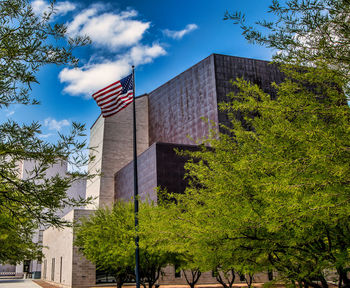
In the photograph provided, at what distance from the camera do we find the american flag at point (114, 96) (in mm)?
20531

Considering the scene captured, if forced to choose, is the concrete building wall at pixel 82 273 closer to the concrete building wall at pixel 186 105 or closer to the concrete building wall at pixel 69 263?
the concrete building wall at pixel 69 263

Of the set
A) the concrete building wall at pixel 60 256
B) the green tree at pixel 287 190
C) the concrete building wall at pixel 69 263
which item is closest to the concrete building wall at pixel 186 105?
the concrete building wall at pixel 69 263

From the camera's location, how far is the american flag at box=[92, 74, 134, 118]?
67.4 ft

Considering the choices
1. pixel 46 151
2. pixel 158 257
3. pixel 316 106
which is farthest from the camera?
pixel 158 257

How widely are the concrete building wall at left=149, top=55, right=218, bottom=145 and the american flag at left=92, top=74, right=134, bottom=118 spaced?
28.3 meters

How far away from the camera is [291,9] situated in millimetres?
5801

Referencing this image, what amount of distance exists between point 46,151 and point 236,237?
484 cm

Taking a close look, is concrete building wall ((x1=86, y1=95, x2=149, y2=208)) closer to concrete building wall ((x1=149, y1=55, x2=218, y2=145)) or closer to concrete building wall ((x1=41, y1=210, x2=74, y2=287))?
concrete building wall ((x1=149, y1=55, x2=218, y2=145))

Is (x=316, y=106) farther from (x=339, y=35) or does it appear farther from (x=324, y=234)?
(x=324, y=234)

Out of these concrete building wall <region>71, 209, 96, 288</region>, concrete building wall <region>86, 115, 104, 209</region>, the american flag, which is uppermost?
concrete building wall <region>86, 115, 104, 209</region>

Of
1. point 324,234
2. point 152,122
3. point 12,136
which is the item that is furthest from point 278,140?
point 152,122

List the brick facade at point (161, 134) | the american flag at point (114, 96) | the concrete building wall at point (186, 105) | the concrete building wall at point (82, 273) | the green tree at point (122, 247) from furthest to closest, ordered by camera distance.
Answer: the concrete building wall at point (186, 105) → the brick facade at point (161, 134) → the concrete building wall at point (82, 273) → the american flag at point (114, 96) → the green tree at point (122, 247)

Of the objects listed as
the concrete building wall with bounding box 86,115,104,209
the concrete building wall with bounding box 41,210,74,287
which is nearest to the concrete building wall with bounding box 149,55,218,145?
the concrete building wall with bounding box 86,115,104,209

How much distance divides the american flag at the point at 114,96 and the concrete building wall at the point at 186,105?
92.8 feet
